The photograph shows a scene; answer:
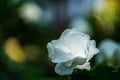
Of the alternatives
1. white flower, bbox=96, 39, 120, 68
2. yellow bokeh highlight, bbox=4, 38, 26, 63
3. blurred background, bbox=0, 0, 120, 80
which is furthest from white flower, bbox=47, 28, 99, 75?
yellow bokeh highlight, bbox=4, 38, 26, 63

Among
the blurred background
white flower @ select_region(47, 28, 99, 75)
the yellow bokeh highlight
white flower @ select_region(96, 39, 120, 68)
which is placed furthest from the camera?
the yellow bokeh highlight

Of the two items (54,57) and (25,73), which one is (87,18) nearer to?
(25,73)

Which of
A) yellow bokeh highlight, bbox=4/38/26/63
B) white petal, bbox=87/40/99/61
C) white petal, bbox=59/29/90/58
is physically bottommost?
white petal, bbox=87/40/99/61

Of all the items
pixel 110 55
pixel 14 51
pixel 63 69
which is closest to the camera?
pixel 63 69

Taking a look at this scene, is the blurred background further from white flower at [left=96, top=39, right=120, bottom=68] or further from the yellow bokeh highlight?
white flower at [left=96, top=39, right=120, bottom=68]

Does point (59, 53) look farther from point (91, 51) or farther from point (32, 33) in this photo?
point (32, 33)

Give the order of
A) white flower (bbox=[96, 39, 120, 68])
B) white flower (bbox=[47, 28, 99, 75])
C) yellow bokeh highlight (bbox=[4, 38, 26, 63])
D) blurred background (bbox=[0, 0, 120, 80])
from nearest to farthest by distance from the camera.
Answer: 1. white flower (bbox=[47, 28, 99, 75])
2. white flower (bbox=[96, 39, 120, 68])
3. blurred background (bbox=[0, 0, 120, 80])
4. yellow bokeh highlight (bbox=[4, 38, 26, 63])

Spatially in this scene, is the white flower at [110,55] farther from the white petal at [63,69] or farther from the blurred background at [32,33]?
the white petal at [63,69]

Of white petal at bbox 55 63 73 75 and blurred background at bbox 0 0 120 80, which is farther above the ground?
blurred background at bbox 0 0 120 80

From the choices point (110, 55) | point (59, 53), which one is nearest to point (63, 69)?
point (59, 53)
